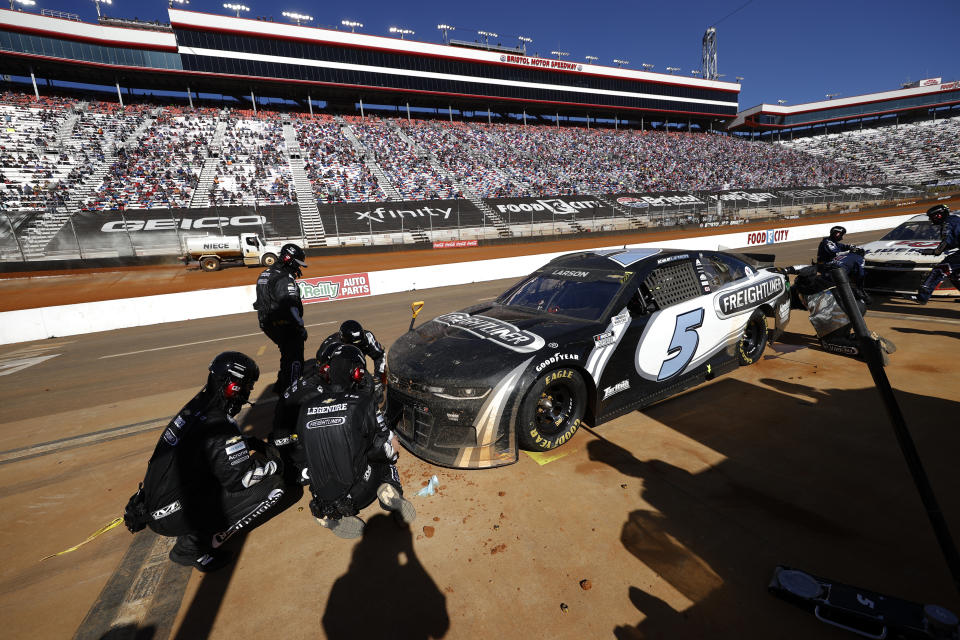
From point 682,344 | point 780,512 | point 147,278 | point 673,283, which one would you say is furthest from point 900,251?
point 147,278

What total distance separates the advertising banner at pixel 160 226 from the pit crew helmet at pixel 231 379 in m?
26.6

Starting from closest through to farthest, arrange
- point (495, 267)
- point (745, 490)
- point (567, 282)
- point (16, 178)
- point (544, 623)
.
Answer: point (544, 623) → point (745, 490) → point (567, 282) → point (495, 267) → point (16, 178)

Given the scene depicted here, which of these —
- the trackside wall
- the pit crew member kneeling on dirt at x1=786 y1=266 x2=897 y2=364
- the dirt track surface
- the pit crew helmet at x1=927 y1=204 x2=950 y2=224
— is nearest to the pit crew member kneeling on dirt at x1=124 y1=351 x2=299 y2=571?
the pit crew member kneeling on dirt at x1=786 y1=266 x2=897 y2=364

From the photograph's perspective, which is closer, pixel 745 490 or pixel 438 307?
pixel 745 490

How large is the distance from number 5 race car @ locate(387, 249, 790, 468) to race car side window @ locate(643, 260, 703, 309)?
0.05 ft

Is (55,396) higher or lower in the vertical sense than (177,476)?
lower

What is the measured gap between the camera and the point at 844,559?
239 centimetres

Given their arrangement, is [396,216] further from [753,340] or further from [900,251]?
[753,340]

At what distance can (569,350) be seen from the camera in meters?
3.52

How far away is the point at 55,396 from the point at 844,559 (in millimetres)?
9513

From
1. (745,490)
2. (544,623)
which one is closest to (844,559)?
(745,490)

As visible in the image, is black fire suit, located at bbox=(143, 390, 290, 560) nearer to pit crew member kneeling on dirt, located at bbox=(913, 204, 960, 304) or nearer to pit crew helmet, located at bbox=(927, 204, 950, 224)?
pit crew member kneeling on dirt, located at bbox=(913, 204, 960, 304)

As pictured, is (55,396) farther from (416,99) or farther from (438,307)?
(416,99)

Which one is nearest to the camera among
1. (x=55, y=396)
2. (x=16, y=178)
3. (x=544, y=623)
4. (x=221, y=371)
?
(x=544, y=623)
